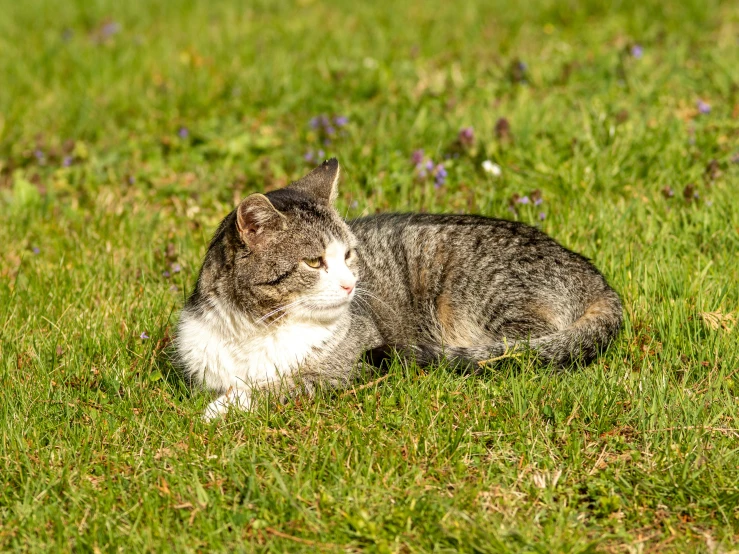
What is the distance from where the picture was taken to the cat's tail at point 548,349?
3.86 metres

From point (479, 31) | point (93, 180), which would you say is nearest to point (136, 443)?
point (93, 180)

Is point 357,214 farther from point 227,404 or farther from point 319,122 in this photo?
point 227,404

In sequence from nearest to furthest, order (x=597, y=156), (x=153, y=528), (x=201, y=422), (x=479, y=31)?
(x=153, y=528) → (x=201, y=422) → (x=597, y=156) → (x=479, y=31)

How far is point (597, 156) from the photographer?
18.0ft

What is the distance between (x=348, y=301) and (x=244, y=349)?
20.4 inches

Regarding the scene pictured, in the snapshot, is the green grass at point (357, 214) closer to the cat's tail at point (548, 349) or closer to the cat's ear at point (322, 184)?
the cat's tail at point (548, 349)

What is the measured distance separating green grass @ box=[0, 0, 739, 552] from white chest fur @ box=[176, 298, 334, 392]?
0.16 meters

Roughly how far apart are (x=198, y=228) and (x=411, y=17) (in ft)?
13.5

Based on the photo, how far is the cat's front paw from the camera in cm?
366

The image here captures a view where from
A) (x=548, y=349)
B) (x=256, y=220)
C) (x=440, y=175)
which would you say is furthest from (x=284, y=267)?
(x=440, y=175)

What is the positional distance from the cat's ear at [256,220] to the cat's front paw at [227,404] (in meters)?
0.66

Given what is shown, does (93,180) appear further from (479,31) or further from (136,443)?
(479,31)

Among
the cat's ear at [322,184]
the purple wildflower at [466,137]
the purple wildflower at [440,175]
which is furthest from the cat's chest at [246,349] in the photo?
the purple wildflower at [466,137]

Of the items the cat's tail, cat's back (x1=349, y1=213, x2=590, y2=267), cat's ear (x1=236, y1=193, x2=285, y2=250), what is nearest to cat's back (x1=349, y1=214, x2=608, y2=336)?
cat's back (x1=349, y1=213, x2=590, y2=267)
